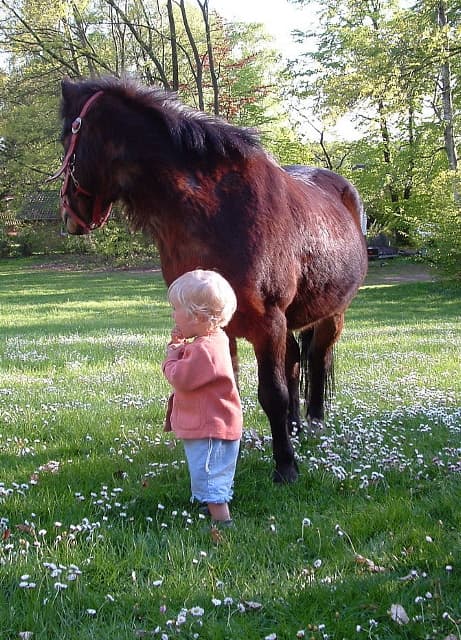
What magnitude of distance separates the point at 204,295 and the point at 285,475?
63.8 inches

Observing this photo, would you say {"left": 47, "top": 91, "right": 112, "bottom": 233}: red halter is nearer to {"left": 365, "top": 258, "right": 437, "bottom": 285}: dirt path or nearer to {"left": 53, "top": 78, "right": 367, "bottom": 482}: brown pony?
{"left": 53, "top": 78, "right": 367, "bottom": 482}: brown pony

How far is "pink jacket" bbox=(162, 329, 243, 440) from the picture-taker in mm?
3695

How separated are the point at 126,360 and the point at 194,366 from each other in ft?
21.2

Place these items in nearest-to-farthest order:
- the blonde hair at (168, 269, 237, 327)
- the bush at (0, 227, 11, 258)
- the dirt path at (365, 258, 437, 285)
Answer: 1. the blonde hair at (168, 269, 237, 327)
2. the dirt path at (365, 258, 437, 285)
3. the bush at (0, 227, 11, 258)

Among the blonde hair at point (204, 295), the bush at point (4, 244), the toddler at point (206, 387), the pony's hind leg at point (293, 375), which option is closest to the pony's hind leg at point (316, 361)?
the pony's hind leg at point (293, 375)

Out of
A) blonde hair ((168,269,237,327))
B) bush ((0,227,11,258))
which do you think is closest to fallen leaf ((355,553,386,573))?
blonde hair ((168,269,237,327))

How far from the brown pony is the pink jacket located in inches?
21.0

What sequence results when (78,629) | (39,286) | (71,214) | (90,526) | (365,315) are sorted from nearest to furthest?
(78,629), (90,526), (71,214), (365,315), (39,286)

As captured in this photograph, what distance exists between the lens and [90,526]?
362 cm

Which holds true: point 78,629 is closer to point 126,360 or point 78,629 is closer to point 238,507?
point 238,507

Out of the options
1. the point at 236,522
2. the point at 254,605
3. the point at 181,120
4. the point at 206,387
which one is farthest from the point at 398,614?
the point at 181,120

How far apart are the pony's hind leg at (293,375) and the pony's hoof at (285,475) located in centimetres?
143

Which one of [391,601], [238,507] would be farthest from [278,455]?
[391,601]

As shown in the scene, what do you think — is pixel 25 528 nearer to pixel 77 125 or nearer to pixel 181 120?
pixel 77 125
